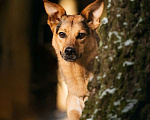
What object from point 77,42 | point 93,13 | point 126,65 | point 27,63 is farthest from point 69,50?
point 27,63

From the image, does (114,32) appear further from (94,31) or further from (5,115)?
(5,115)

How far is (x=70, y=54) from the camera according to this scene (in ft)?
14.5

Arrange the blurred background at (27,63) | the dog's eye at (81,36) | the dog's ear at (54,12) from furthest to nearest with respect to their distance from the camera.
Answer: the blurred background at (27,63) → the dog's ear at (54,12) → the dog's eye at (81,36)

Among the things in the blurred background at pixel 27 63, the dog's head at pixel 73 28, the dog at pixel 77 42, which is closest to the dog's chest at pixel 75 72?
the dog at pixel 77 42

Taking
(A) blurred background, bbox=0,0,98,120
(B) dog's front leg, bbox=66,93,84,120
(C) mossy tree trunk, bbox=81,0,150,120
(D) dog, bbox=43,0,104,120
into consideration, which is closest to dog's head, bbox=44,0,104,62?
(D) dog, bbox=43,0,104,120

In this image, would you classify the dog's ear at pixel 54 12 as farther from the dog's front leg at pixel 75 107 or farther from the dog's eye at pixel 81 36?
the dog's front leg at pixel 75 107

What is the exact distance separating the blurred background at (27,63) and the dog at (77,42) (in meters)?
2.74

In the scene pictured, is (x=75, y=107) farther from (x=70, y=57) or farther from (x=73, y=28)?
(x=73, y=28)

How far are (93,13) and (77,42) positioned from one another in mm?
489

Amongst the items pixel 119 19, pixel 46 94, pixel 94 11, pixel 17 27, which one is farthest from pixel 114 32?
pixel 46 94

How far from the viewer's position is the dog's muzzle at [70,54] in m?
4.39

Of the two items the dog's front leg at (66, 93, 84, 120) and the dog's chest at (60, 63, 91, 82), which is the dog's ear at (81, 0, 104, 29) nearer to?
the dog's chest at (60, 63, 91, 82)

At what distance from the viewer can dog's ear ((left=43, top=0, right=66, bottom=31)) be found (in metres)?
4.73

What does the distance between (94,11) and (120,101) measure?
1.90 m
